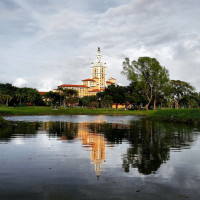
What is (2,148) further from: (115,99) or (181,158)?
(115,99)

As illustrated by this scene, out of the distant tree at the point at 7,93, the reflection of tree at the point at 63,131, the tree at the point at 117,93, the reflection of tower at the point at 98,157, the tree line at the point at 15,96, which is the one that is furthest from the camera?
the tree at the point at 117,93

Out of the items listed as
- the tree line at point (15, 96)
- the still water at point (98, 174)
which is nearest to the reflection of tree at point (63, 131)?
the still water at point (98, 174)

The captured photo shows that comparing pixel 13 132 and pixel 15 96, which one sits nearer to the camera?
pixel 13 132

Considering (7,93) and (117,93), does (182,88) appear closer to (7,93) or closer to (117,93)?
(117,93)

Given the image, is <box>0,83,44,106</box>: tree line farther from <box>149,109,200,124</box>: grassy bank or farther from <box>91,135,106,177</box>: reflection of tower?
<box>91,135,106,177</box>: reflection of tower

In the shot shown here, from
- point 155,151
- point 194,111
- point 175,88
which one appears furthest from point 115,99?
point 155,151

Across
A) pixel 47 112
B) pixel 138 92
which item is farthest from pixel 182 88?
pixel 47 112

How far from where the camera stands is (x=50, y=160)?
11977 millimetres

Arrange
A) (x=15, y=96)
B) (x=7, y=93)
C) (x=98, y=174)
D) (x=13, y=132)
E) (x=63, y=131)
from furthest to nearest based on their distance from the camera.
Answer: (x=15, y=96)
(x=7, y=93)
(x=63, y=131)
(x=13, y=132)
(x=98, y=174)

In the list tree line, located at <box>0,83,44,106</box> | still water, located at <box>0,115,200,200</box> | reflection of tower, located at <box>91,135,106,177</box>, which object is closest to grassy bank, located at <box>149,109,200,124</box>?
still water, located at <box>0,115,200,200</box>

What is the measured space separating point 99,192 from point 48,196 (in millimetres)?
1550

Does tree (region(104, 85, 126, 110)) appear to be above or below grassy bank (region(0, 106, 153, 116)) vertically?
above

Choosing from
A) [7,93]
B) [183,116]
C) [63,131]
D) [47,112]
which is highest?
[7,93]

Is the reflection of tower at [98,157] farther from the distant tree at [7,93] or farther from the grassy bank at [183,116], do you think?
the distant tree at [7,93]
